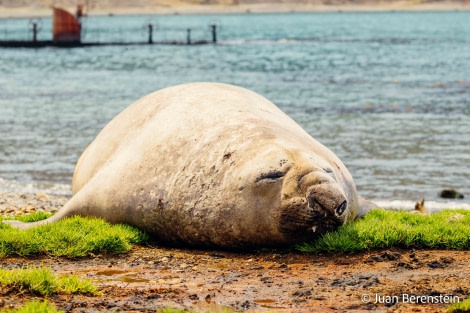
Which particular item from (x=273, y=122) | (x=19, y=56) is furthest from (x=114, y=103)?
(x=19, y=56)

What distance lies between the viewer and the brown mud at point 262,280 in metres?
5.36

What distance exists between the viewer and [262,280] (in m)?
6.15

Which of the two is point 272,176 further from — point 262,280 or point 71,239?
point 71,239

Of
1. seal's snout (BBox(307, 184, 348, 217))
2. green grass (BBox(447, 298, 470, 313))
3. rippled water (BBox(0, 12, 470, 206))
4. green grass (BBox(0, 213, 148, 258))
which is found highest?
seal's snout (BBox(307, 184, 348, 217))

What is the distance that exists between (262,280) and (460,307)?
67.2 inches

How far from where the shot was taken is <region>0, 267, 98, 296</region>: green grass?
5.44 m

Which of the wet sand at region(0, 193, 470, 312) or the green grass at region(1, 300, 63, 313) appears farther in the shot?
the wet sand at region(0, 193, 470, 312)

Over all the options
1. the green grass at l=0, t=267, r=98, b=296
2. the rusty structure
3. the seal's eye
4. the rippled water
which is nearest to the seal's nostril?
the seal's eye

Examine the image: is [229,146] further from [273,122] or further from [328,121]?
[328,121]

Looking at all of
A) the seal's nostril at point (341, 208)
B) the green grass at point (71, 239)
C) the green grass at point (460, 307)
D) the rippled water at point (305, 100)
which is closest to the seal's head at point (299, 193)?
the seal's nostril at point (341, 208)

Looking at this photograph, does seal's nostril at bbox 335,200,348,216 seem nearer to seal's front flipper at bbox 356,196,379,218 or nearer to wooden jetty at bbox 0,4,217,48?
seal's front flipper at bbox 356,196,379,218

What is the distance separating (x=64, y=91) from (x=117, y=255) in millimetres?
27872

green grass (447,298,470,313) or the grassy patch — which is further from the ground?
green grass (447,298,470,313)

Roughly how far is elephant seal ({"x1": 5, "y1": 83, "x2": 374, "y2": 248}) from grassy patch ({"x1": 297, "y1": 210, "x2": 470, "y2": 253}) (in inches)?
4.9
